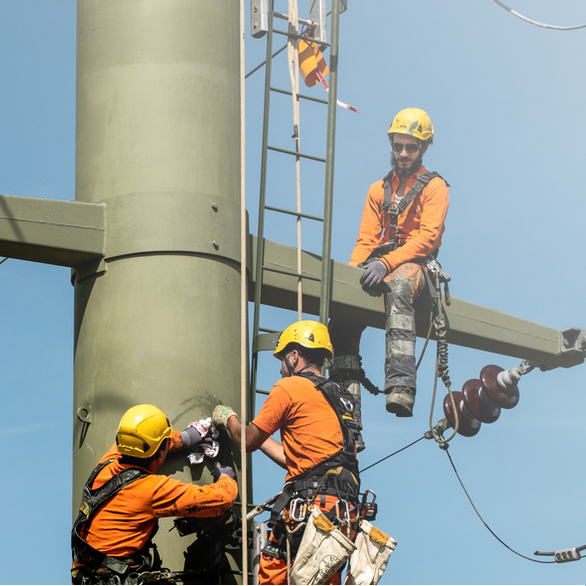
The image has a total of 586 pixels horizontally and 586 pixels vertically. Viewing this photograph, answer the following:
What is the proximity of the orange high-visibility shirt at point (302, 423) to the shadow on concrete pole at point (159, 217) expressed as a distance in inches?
28.1

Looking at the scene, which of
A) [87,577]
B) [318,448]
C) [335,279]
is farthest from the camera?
[335,279]

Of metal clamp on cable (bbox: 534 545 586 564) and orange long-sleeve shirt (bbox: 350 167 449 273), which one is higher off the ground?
orange long-sleeve shirt (bbox: 350 167 449 273)

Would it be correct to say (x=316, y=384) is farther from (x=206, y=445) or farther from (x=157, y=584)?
(x=157, y=584)

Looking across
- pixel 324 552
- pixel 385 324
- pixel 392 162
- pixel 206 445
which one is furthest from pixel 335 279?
pixel 324 552

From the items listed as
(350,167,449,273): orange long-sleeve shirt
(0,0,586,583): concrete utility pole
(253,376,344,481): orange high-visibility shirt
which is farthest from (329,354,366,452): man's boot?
(253,376,344,481): orange high-visibility shirt

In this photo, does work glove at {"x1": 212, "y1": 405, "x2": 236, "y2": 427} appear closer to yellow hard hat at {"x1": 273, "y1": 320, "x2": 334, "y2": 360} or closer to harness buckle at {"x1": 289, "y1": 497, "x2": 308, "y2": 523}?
yellow hard hat at {"x1": 273, "y1": 320, "x2": 334, "y2": 360}

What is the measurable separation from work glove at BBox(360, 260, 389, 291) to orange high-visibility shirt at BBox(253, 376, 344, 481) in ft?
8.32

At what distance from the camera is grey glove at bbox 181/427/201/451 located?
7.00 meters

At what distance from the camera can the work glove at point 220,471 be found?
23.3 ft

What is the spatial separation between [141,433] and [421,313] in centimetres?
425

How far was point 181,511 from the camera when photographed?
6.29 metres

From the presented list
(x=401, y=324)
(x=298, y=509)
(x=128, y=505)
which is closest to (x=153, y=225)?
(x=128, y=505)

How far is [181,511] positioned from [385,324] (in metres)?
3.82

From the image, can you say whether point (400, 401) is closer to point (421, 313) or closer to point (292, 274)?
point (421, 313)
